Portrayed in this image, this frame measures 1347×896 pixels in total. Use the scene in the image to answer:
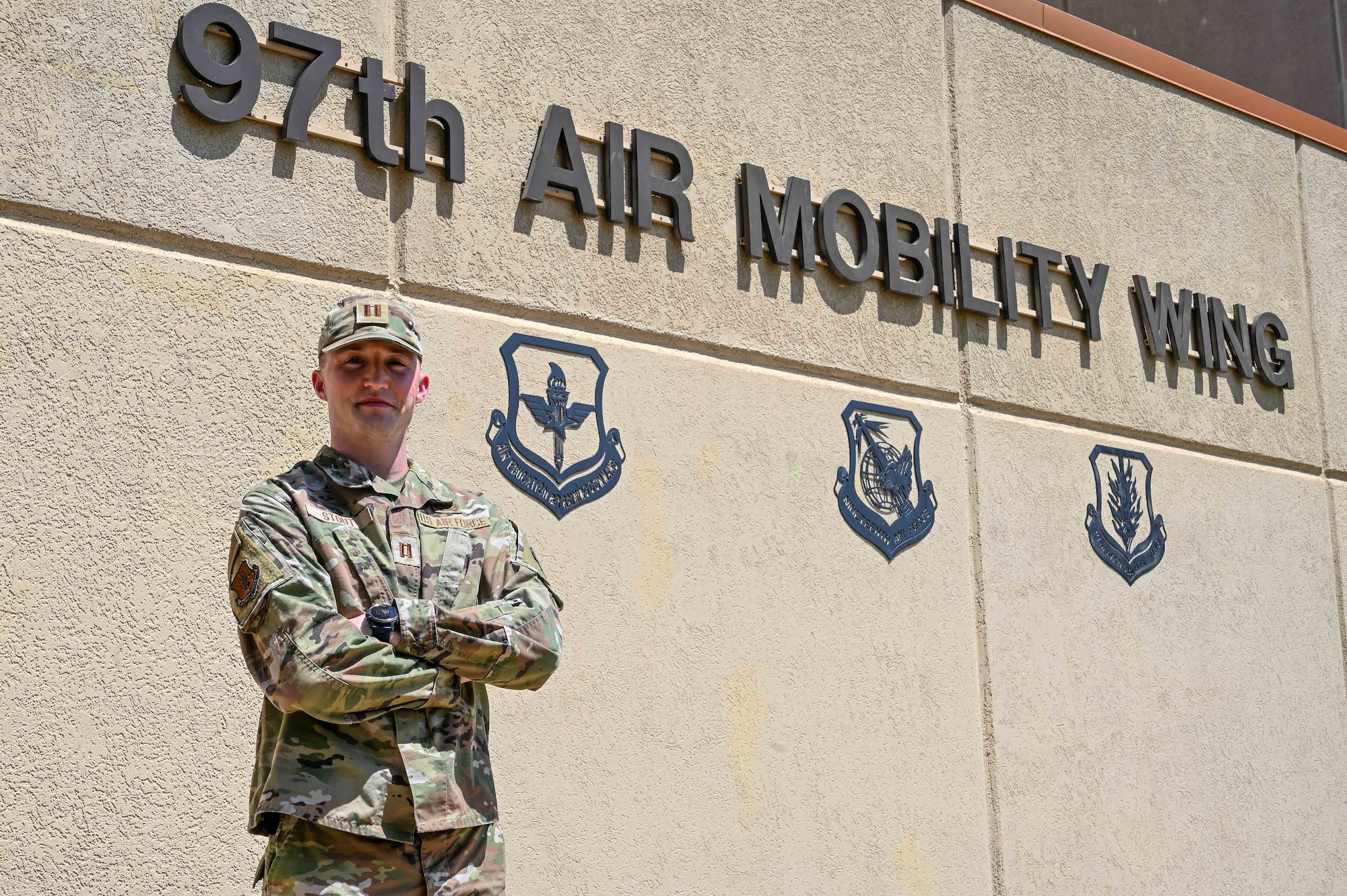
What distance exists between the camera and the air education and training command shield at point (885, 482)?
5371mm

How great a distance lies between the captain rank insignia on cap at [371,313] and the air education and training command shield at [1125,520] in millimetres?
3942

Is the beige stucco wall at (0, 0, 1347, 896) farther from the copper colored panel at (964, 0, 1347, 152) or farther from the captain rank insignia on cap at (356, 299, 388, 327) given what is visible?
the captain rank insignia on cap at (356, 299, 388, 327)

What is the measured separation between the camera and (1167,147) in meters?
7.01

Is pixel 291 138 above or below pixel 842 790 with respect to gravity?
above

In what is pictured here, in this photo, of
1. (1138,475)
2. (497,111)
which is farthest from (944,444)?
(497,111)

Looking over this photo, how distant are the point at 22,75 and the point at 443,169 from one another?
121 centimetres

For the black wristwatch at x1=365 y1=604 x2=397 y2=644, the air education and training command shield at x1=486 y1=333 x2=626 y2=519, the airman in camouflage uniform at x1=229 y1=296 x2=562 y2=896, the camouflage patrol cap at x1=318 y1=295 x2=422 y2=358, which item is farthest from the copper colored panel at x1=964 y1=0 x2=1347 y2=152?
the black wristwatch at x1=365 y1=604 x2=397 y2=644

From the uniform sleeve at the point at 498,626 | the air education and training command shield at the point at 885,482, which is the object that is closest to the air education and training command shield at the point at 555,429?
the air education and training command shield at the point at 885,482

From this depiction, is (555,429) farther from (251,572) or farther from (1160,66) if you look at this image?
(1160,66)

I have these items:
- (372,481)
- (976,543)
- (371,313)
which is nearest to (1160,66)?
(976,543)

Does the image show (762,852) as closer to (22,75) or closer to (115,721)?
(115,721)

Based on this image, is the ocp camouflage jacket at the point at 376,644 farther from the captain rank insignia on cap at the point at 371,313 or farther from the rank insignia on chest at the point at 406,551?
the captain rank insignia on cap at the point at 371,313

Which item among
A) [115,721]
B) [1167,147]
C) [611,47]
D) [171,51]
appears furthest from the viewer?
[1167,147]

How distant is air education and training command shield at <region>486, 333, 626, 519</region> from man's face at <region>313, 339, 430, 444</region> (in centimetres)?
152
